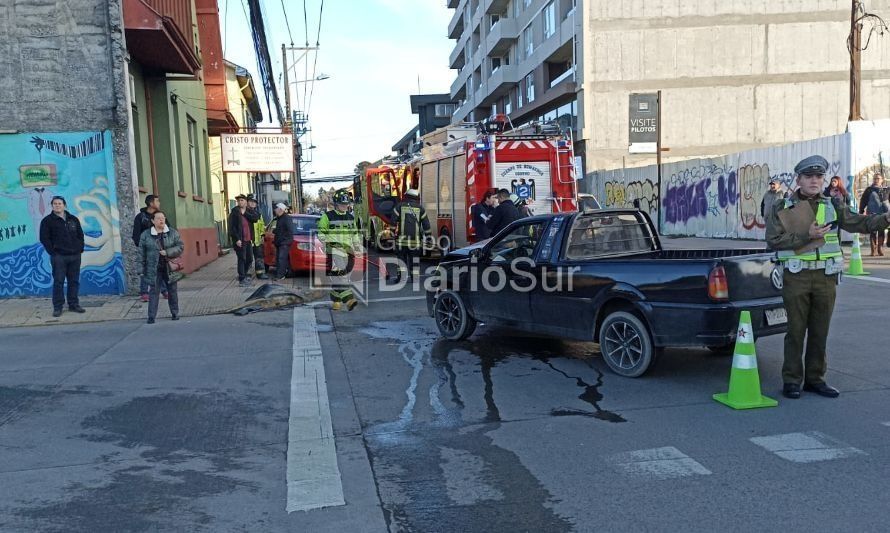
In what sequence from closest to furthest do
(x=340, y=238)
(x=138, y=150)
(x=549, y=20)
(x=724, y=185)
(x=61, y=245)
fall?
(x=61, y=245) < (x=340, y=238) < (x=138, y=150) < (x=724, y=185) < (x=549, y=20)

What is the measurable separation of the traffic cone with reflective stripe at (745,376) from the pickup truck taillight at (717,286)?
394 mm

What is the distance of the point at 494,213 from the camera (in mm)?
12586

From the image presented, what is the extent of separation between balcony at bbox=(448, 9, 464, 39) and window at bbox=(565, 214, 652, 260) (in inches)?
2199

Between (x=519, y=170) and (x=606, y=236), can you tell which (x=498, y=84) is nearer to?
(x=519, y=170)

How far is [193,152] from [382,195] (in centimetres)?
630

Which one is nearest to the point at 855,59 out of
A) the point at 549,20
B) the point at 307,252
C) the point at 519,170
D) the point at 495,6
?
the point at 519,170

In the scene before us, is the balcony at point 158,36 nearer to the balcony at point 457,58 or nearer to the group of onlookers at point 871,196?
the group of onlookers at point 871,196

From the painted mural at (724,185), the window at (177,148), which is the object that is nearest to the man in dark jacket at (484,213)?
the window at (177,148)

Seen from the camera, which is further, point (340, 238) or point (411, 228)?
point (411, 228)

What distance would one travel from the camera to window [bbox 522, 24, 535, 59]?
1668 inches

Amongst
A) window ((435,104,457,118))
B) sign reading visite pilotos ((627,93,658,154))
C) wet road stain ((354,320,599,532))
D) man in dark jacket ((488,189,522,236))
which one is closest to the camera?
wet road stain ((354,320,599,532))

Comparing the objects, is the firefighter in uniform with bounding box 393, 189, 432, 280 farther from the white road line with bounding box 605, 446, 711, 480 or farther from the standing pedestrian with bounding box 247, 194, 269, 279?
the white road line with bounding box 605, 446, 711, 480

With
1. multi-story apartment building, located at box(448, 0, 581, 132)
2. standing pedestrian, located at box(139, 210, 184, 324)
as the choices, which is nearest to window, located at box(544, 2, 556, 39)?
→ multi-story apartment building, located at box(448, 0, 581, 132)

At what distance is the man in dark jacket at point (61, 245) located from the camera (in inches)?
416
